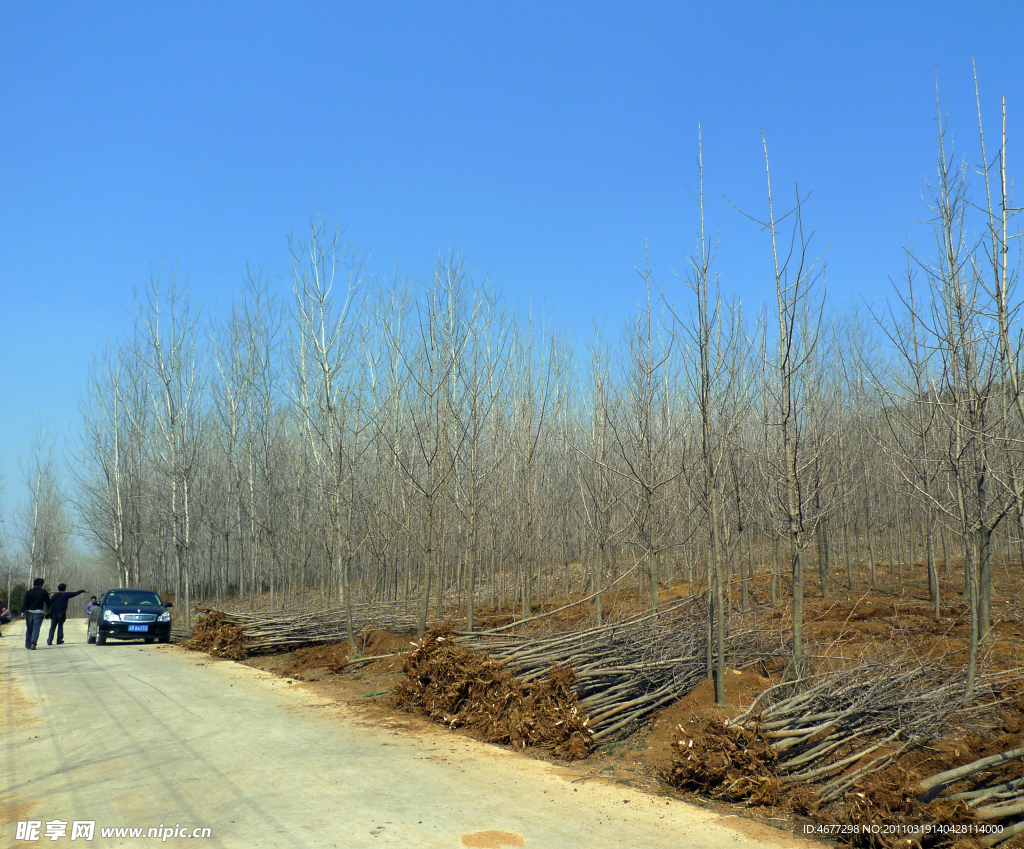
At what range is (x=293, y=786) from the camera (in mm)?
5746

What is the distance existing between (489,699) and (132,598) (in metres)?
14.4

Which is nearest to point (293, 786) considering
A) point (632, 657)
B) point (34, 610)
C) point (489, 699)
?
point (489, 699)

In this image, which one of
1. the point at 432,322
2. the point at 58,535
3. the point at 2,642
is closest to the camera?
the point at 432,322

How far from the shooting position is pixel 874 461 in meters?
21.8

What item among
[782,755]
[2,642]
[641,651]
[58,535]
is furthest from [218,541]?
[782,755]

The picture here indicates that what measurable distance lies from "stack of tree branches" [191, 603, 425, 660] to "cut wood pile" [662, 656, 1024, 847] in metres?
9.13

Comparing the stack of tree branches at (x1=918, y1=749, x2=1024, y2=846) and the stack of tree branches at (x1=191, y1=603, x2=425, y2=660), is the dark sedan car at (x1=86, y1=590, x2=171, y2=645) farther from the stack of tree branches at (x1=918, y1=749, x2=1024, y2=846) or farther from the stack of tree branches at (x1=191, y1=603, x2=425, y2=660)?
the stack of tree branches at (x1=918, y1=749, x2=1024, y2=846)

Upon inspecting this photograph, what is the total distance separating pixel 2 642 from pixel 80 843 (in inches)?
760

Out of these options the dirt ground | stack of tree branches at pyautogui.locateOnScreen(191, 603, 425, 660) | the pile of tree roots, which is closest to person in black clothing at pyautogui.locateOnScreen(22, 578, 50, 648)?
the pile of tree roots

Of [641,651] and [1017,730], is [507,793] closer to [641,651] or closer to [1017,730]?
[641,651]

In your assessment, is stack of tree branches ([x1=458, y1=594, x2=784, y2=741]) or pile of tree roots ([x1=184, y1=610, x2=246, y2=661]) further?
Result: pile of tree roots ([x1=184, y1=610, x2=246, y2=661])

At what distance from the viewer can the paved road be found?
479 cm

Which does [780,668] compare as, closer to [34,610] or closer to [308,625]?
[308,625]

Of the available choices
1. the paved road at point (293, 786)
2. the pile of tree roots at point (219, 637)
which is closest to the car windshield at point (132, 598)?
the pile of tree roots at point (219, 637)
